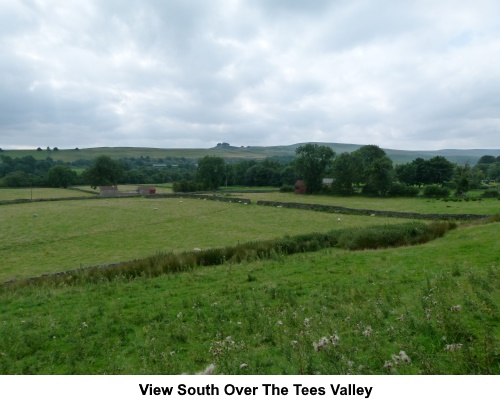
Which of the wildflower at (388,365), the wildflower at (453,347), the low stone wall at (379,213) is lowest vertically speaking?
the low stone wall at (379,213)

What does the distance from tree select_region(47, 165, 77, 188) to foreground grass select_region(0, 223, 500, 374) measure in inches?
3719

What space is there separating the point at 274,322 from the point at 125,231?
87.2 ft

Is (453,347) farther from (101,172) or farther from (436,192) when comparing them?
(101,172)

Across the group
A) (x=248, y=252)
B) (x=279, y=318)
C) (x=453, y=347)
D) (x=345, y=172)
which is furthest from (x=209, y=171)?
(x=453, y=347)

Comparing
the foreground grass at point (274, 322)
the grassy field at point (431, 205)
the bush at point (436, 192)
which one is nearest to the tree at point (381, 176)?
the bush at point (436, 192)

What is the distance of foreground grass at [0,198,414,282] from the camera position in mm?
20934

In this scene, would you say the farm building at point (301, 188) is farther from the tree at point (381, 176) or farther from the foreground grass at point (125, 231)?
the foreground grass at point (125, 231)

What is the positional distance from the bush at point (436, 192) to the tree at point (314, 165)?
66.3ft

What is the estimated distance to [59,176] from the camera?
95.6 m

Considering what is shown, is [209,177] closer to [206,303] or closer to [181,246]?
[181,246]

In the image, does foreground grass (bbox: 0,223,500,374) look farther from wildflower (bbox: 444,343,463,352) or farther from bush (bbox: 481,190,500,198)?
bush (bbox: 481,190,500,198)

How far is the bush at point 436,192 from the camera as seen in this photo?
56.2 metres

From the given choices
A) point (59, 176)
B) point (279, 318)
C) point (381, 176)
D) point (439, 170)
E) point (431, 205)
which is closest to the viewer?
point (279, 318)

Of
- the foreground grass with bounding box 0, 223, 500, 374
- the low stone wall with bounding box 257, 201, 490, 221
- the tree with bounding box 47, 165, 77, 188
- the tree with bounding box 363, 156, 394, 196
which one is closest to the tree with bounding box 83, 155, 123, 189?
the tree with bounding box 47, 165, 77, 188
